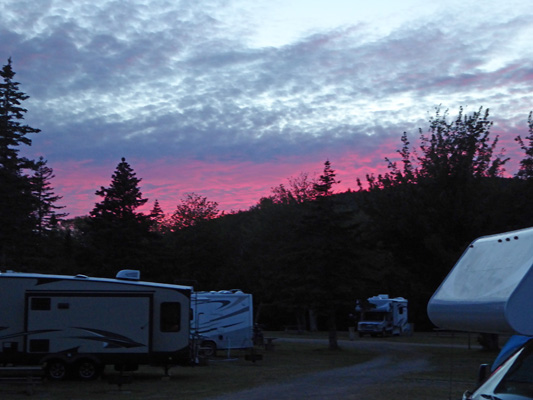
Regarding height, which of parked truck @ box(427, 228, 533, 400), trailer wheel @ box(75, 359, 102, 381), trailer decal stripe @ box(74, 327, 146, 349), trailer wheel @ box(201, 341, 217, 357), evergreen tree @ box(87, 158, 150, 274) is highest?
evergreen tree @ box(87, 158, 150, 274)

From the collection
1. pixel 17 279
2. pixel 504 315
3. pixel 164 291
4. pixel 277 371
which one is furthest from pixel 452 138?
pixel 504 315

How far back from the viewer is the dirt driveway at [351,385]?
15.9 metres

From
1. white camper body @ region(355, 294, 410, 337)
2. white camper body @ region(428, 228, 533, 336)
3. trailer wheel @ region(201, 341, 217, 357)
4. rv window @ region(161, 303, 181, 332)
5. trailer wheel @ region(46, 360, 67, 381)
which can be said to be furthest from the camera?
white camper body @ region(355, 294, 410, 337)

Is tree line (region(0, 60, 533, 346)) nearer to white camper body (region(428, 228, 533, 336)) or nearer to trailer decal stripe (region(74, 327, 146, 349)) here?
trailer decal stripe (region(74, 327, 146, 349))

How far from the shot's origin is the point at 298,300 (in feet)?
107

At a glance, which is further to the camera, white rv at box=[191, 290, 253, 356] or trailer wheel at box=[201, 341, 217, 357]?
white rv at box=[191, 290, 253, 356]

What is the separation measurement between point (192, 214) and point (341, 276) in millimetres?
44423

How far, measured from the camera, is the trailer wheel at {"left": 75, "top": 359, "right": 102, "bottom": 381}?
1912 cm

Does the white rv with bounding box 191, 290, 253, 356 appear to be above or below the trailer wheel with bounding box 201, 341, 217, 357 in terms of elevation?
above

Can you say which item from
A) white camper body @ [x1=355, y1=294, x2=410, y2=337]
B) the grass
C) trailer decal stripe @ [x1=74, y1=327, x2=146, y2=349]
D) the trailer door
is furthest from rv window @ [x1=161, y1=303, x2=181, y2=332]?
white camper body @ [x1=355, y1=294, x2=410, y2=337]

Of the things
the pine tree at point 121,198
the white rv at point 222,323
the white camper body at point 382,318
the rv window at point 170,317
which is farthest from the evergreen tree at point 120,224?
the rv window at point 170,317

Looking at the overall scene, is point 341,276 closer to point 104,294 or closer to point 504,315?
point 104,294

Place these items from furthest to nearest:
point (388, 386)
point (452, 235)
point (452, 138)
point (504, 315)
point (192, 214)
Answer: point (192, 214), point (452, 138), point (452, 235), point (388, 386), point (504, 315)

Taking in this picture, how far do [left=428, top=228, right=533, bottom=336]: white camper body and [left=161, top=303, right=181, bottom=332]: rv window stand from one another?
41.9 ft
